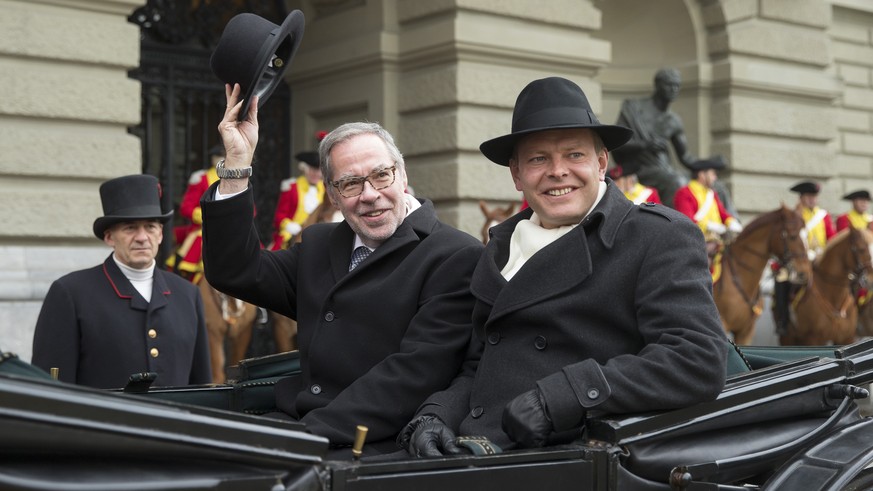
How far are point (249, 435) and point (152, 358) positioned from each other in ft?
9.39

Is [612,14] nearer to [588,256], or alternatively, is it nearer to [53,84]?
[53,84]

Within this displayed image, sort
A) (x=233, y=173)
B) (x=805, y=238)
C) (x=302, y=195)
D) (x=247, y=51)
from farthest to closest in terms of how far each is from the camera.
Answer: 1. (x=805, y=238)
2. (x=302, y=195)
3. (x=233, y=173)
4. (x=247, y=51)

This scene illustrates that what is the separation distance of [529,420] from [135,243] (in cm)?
288

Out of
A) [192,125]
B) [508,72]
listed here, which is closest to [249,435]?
[508,72]

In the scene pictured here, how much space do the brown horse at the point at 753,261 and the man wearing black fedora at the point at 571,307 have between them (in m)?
8.31

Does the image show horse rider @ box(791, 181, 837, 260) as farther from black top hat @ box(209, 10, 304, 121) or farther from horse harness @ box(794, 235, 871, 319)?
black top hat @ box(209, 10, 304, 121)

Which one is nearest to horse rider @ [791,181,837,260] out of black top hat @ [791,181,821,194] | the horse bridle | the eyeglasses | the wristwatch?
black top hat @ [791,181,821,194]

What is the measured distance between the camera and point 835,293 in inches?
476

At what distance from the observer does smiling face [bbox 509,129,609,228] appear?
299 centimetres

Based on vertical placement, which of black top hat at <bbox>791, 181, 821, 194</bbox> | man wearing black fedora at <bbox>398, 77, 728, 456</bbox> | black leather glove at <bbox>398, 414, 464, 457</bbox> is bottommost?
black leather glove at <bbox>398, 414, 464, 457</bbox>

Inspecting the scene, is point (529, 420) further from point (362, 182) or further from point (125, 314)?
point (125, 314)

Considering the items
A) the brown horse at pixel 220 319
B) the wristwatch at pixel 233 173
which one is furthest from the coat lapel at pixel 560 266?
the brown horse at pixel 220 319

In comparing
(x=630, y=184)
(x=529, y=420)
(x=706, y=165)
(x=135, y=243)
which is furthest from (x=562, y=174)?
(x=706, y=165)

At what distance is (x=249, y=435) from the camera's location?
6.80 feet
